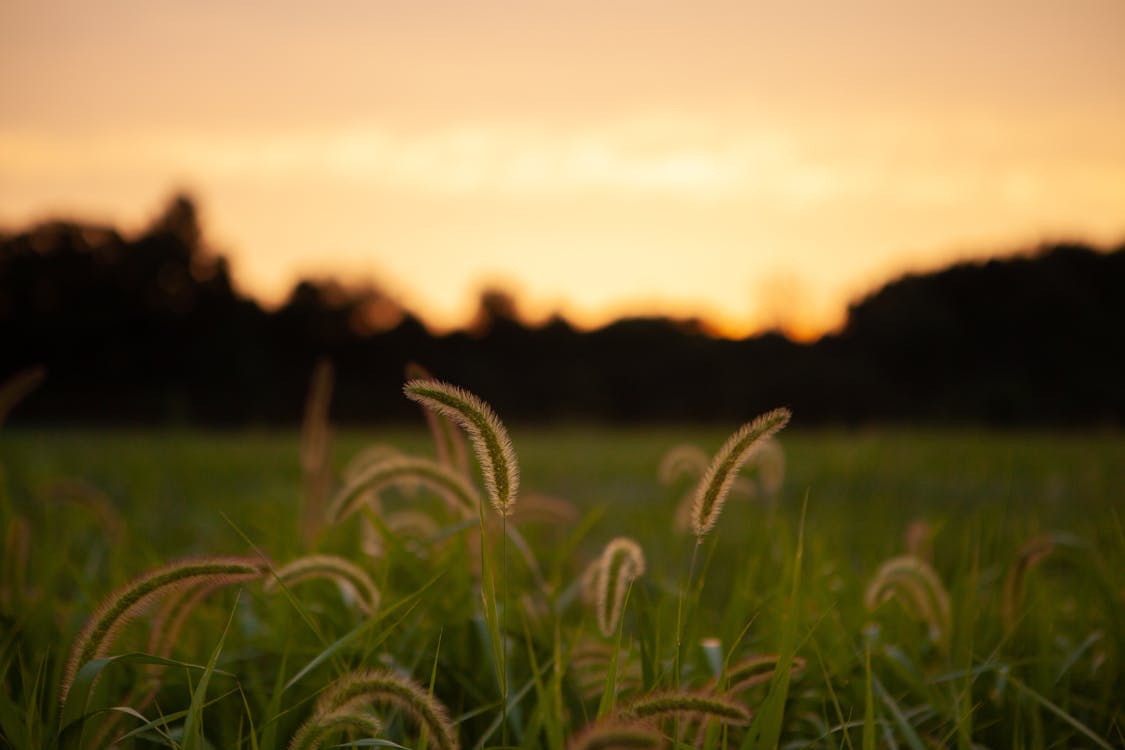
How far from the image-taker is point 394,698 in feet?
4.07

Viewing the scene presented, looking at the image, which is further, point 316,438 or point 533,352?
point 533,352

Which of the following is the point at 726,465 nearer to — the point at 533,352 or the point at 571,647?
the point at 571,647

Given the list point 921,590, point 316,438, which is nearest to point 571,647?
point 921,590

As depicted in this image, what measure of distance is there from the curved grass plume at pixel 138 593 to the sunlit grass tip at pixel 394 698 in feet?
0.86

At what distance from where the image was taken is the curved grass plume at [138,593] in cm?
137

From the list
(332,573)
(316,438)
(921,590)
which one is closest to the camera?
(332,573)

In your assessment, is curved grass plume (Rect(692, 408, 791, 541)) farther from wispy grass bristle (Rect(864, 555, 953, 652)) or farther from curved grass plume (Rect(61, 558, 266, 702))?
wispy grass bristle (Rect(864, 555, 953, 652))

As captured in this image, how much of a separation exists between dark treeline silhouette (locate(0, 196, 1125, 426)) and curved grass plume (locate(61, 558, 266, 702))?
65.6ft

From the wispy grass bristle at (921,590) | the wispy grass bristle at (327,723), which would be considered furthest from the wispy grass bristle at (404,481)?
the wispy grass bristle at (921,590)

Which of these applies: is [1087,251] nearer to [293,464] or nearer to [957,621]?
[293,464]

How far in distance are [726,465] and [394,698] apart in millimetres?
667

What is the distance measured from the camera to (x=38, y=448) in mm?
10805

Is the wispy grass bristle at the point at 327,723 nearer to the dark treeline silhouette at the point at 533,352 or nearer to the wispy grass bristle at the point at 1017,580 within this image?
the wispy grass bristle at the point at 1017,580

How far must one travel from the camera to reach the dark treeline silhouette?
892 inches
